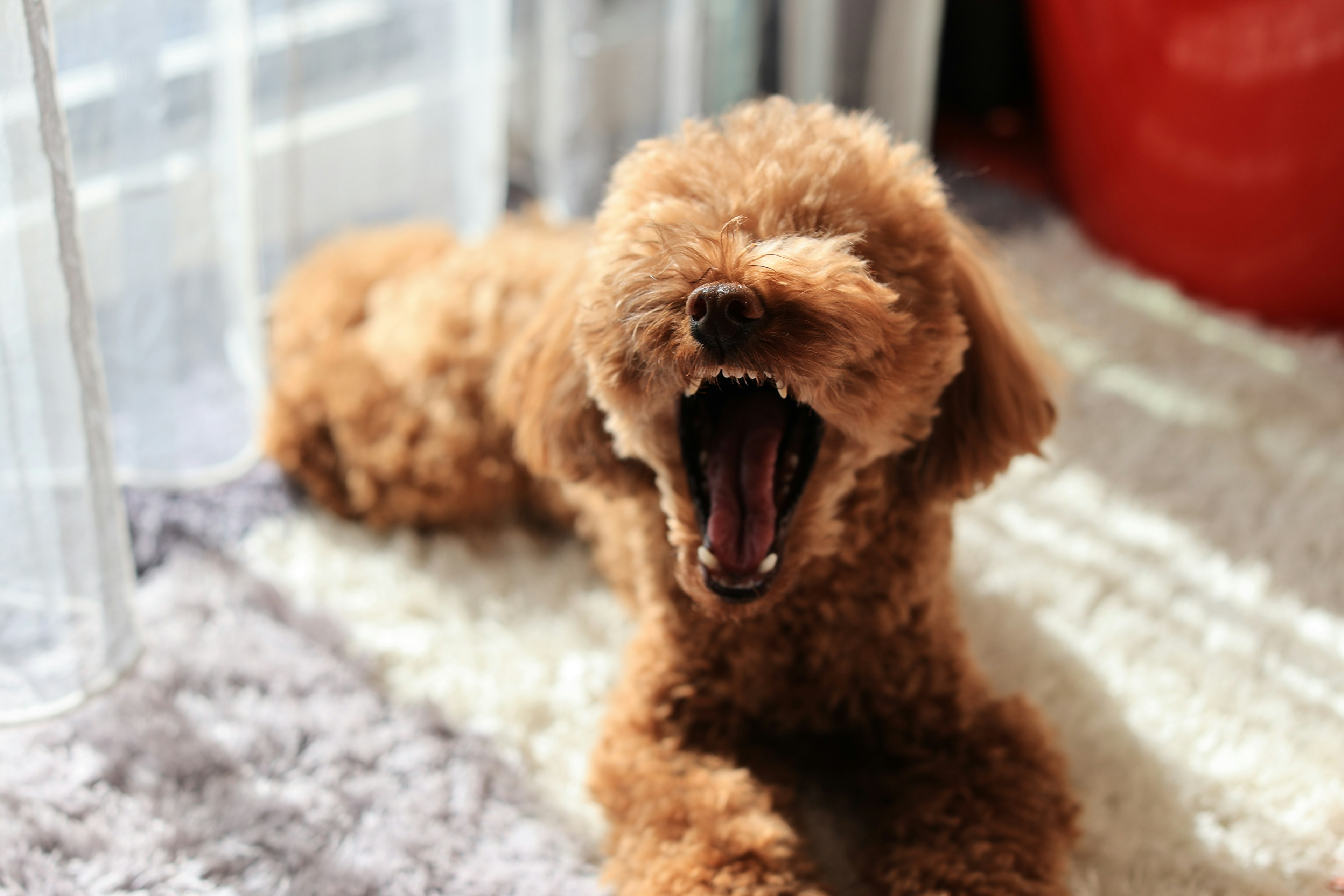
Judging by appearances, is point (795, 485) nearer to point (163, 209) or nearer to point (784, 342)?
point (784, 342)

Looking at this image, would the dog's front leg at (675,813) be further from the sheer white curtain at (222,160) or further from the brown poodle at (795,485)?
the sheer white curtain at (222,160)

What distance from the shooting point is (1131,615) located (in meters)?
1.43

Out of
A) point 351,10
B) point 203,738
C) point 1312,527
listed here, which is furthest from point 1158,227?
point 203,738

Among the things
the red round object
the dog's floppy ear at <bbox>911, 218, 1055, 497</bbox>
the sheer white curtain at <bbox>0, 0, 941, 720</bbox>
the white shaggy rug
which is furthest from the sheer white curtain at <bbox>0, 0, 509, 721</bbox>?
the red round object

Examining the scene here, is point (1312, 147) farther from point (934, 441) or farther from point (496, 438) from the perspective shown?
point (496, 438)

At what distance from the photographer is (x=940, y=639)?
1135 mm

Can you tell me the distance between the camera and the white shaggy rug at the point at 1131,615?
1.16 meters

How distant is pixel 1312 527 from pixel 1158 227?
0.80 meters

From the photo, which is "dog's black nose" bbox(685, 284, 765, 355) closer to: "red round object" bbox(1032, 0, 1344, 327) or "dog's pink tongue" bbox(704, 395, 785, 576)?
"dog's pink tongue" bbox(704, 395, 785, 576)

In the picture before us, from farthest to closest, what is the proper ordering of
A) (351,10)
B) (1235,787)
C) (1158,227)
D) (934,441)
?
(1158,227) → (351,10) → (1235,787) → (934,441)

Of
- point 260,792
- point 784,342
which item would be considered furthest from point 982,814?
point 260,792

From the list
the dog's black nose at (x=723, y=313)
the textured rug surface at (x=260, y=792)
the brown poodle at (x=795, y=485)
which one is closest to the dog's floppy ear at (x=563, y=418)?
the brown poodle at (x=795, y=485)

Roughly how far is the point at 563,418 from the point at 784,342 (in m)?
0.33

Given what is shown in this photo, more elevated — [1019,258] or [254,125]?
[254,125]
